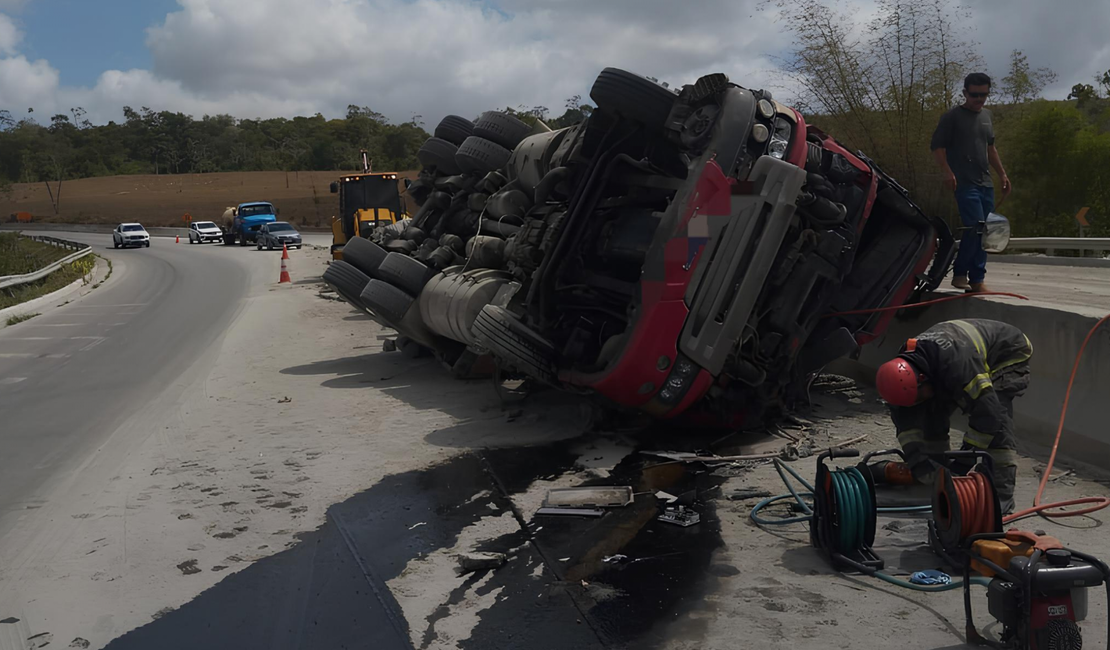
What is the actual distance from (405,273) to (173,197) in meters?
79.9

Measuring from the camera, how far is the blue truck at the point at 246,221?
40.8 metres

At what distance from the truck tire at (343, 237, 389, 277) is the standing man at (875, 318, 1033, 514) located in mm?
6225

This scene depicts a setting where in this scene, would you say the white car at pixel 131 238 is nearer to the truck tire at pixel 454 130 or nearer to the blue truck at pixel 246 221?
the blue truck at pixel 246 221

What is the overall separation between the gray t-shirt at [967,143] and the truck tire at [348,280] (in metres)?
5.51

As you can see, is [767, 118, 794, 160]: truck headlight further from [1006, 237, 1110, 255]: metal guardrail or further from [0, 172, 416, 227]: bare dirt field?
[0, 172, 416, 227]: bare dirt field

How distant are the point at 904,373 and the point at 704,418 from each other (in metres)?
2.33

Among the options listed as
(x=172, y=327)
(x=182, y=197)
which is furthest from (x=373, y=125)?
(x=172, y=327)

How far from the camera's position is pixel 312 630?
3852mm

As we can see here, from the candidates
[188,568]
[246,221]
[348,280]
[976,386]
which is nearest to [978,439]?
[976,386]

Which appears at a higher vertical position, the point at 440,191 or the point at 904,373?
the point at 440,191

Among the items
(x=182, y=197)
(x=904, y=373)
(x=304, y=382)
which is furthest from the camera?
(x=182, y=197)

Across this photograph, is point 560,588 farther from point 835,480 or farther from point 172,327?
point 172,327

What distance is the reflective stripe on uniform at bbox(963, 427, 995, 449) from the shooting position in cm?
453

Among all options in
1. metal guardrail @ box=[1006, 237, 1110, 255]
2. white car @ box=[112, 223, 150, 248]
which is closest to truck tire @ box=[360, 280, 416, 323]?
metal guardrail @ box=[1006, 237, 1110, 255]
